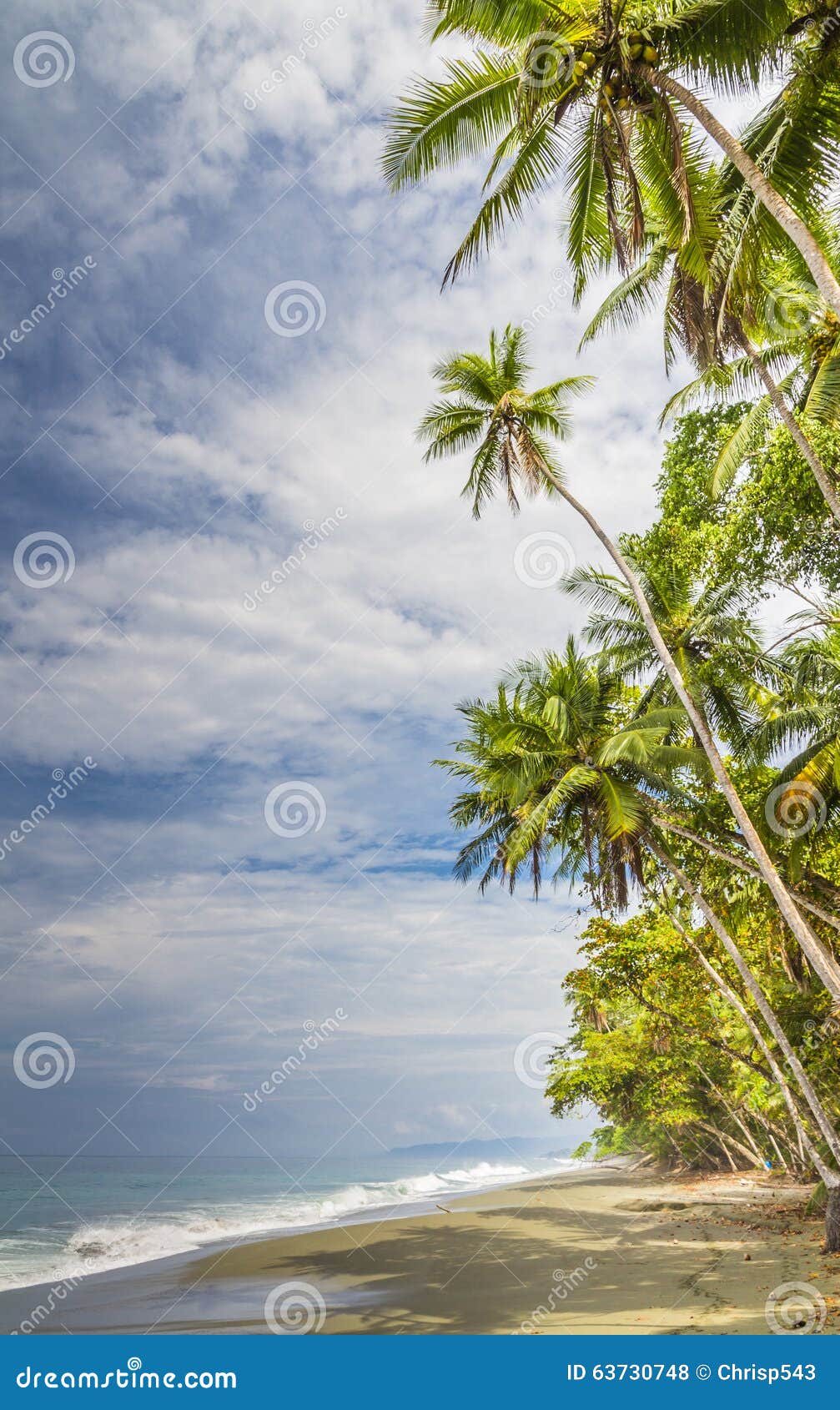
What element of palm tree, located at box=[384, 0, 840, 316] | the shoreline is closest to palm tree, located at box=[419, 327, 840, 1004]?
palm tree, located at box=[384, 0, 840, 316]

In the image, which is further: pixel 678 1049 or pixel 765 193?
pixel 678 1049

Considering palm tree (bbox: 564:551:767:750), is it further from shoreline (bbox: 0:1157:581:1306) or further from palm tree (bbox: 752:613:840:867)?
shoreline (bbox: 0:1157:581:1306)

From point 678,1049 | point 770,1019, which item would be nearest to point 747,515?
point 770,1019

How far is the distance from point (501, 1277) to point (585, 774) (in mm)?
8009

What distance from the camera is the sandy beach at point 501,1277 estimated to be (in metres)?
10.0

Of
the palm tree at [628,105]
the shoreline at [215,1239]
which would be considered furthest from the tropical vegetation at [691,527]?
the shoreline at [215,1239]

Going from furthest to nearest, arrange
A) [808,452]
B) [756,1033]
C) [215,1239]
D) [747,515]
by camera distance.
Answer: [215,1239] < [756,1033] < [747,515] < [808,452]

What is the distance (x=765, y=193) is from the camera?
688 centimetres

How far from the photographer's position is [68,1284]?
53.1 ft

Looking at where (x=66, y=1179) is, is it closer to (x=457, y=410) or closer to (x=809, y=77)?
(x=457, y=410)

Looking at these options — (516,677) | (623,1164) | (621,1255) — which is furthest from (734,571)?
(623,1164)

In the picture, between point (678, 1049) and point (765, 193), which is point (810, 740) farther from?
point (678, 1049)

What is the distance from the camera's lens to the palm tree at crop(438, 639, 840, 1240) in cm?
1403

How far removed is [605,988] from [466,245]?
14.5 meters
